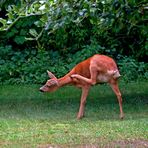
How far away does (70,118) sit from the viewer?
439 inches

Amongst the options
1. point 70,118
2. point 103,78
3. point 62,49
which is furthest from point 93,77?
point 62,49

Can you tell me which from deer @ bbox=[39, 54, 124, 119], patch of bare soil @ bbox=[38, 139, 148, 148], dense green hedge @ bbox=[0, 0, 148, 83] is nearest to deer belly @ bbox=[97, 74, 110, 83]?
deer @ bbox=[39, 54, 124, 119]

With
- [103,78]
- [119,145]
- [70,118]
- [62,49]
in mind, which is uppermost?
[119,145]

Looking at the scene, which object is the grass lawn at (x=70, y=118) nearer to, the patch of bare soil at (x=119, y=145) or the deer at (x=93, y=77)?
the patch of bare soil at (x=119, y=145)

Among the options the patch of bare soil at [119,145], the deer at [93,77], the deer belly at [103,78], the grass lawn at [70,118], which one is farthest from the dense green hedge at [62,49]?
the patch of bare soil at [119,145]

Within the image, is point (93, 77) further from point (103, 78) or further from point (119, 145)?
point (119, 145)

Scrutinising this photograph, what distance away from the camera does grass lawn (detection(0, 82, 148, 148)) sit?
866 centimetres

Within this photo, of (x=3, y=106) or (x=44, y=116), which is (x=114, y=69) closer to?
(x=44, y=116)

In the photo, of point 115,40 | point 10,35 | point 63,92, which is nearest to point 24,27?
point 10,35

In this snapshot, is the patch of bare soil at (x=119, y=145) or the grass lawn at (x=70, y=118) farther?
the grass lawn at (x=70, y=118)

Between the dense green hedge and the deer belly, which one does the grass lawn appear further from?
the dense green hedge

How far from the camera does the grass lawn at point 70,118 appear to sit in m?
8.66

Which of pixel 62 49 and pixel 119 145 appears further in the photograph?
pixel 62 49

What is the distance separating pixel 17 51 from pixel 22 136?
9371 mm
